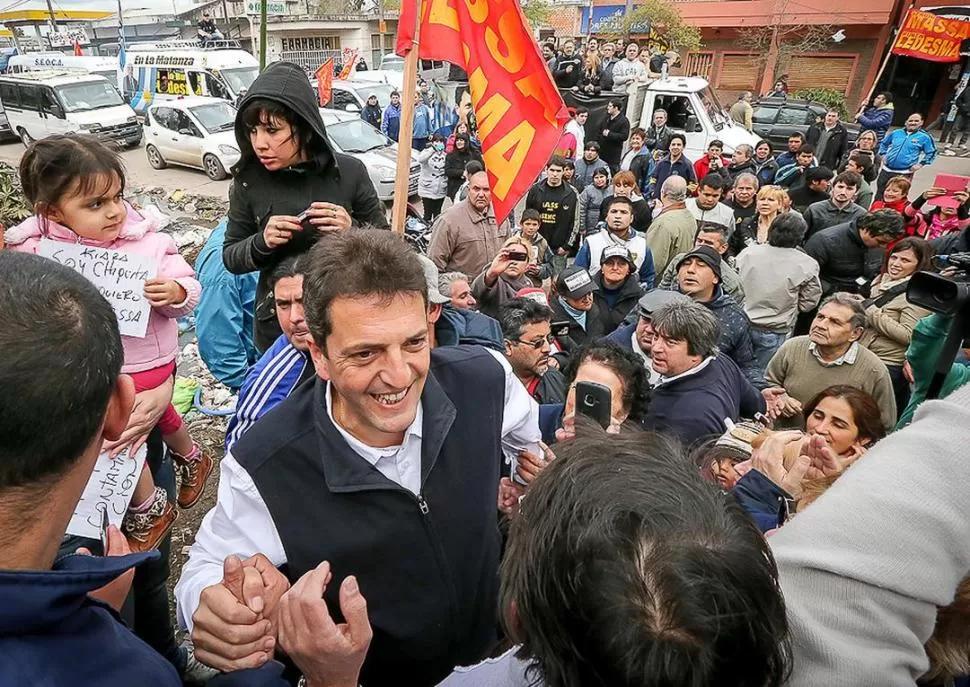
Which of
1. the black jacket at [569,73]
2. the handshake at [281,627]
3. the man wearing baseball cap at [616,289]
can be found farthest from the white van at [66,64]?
the handshake at [281,627]

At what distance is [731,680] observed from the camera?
84cm

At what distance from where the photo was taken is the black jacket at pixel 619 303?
4.45 meters

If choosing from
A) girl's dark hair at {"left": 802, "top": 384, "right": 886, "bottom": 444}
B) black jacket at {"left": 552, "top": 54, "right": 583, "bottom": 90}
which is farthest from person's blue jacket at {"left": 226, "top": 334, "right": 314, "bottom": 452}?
black jacket at {"left": 552, "top": 54, "right": 583, "bottom": 90}

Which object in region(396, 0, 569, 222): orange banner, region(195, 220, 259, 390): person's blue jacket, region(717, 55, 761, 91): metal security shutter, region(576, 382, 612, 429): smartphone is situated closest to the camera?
region(576, 382, 612, 429): smartphone

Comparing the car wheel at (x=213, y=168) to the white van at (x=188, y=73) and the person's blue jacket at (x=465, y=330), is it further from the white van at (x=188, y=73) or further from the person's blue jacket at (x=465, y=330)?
the person's blue jacket at (x=465, y=330)

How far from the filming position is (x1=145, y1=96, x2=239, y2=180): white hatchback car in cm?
1280

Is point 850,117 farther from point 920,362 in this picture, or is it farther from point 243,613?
point 243,613

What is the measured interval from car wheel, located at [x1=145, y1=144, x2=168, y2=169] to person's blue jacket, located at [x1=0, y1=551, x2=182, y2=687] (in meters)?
15.4

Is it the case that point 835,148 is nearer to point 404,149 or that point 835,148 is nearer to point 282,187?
point 404,149

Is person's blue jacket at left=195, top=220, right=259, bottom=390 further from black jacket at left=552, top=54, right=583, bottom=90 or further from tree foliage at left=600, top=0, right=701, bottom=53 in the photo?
tree foliage at left=600, top=0, right=701, bottom=53

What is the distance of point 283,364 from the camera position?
2154 mm

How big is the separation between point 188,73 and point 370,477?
1865cm

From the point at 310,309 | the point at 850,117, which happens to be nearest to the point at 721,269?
the point at 310,309

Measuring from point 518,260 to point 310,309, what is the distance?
291 centimetres
